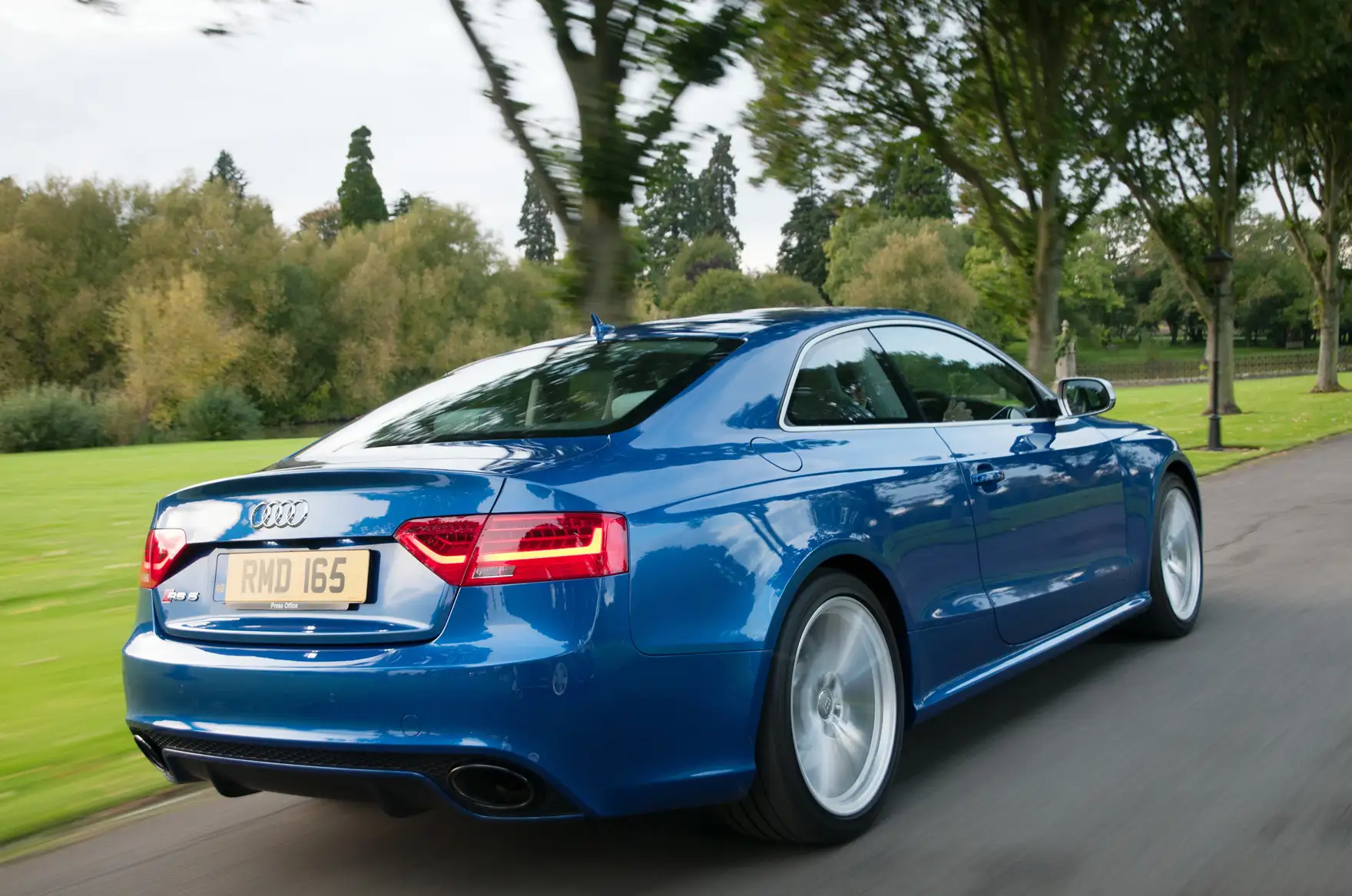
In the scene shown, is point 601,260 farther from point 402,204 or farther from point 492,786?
point 402,204

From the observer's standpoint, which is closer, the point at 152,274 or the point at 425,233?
the point at 152,274

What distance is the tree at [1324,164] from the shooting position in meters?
26.5

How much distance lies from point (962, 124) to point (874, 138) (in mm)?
2067

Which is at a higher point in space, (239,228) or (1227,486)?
(239,228)

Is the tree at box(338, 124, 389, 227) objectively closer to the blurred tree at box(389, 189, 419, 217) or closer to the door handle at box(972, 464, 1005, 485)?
the blurred tree at box(389, 189, 419, 217)

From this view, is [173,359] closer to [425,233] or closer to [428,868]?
[425,233]

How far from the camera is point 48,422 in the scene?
39125mm

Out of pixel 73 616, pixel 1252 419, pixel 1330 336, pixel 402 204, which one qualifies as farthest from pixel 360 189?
pixel 73 616

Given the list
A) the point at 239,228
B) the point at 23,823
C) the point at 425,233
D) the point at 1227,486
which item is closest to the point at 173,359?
the point at 239,228

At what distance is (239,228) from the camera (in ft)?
202

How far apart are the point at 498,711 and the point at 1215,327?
23245 mm

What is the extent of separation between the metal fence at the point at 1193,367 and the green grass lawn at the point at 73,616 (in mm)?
64896

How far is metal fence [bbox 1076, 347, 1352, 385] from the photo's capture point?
86.4 meters

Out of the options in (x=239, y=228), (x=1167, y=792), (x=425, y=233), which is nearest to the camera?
(x=1167, y=792)
